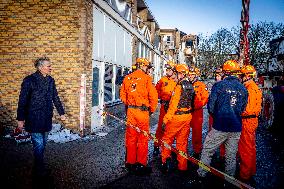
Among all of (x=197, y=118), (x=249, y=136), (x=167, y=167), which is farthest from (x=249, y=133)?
(x=197, y=118)

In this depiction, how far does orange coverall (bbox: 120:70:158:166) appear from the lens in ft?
18.7

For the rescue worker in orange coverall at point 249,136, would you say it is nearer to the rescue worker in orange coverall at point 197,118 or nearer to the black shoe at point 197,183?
the black shoe at point 197,183

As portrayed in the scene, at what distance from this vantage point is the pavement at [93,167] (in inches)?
198

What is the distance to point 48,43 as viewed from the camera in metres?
8.88

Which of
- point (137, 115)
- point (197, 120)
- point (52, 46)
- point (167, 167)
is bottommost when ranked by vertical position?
point (167, 167)

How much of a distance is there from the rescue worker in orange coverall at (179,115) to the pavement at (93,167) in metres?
0.57

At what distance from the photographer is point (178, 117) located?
18.3 feet

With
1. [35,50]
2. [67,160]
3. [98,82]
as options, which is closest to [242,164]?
[67,160]

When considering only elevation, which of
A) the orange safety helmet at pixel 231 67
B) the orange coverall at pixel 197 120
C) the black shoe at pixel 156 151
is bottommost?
the black shoe at pixel 156 151

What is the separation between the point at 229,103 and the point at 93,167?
3082 millimetres

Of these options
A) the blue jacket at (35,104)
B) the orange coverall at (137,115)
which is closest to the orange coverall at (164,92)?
the orange coverall at (137,115)

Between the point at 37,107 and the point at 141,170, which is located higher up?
the point at 37,107

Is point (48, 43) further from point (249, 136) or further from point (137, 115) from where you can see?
point (249, 136)

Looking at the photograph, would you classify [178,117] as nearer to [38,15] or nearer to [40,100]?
[40,100]
